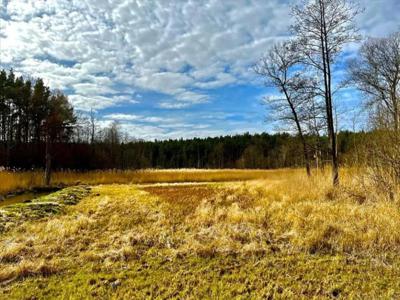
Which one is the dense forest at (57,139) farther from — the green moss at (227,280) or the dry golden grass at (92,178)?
the green moss at (227,280)

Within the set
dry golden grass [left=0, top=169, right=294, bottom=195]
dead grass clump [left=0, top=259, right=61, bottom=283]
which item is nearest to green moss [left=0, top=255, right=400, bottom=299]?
dead grass clump [left=0, top=259, right=61, bottom=283]

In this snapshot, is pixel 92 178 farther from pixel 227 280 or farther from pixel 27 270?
pixel 227 280

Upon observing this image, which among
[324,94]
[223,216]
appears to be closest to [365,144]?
[324,94]

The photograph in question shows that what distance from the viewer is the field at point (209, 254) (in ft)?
12.1

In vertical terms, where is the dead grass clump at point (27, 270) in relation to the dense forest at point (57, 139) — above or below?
below

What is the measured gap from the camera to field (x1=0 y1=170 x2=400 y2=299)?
12.1 feet

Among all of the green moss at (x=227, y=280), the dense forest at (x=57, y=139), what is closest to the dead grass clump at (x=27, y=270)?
the green moss at (x=227, y=280)

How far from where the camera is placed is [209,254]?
4.78m

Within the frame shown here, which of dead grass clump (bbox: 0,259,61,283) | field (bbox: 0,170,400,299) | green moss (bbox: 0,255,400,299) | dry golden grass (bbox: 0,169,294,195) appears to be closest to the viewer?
green moss (bbox: 0,255,400,299)

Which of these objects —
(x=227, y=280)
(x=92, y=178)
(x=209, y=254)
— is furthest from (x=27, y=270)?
(x=92, y=178)

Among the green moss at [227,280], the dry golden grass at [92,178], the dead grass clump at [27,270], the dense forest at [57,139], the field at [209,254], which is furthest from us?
the dense forest at [57,139]

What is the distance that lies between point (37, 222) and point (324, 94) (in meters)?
9.78

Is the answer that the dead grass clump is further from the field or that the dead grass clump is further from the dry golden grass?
the dry golden grass

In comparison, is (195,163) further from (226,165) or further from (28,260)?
(28,260)
